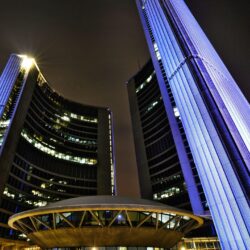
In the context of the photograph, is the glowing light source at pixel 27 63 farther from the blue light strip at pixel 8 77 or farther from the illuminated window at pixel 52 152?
the illuminated window at pixel 52 152

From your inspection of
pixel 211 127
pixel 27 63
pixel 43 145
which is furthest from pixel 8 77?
pixel 211 127

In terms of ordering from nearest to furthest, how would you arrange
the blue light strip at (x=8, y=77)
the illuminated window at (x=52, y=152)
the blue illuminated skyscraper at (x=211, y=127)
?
the blue illuminated skyscraper at (x=211, y=127) → the blue light strip at (x=8, y=77) → the illuminated window at (x=52, y=152)

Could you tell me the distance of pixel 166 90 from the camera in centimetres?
8325

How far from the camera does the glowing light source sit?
97875 mm

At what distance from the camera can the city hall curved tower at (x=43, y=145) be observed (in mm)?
74188

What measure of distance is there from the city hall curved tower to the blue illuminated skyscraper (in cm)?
5561

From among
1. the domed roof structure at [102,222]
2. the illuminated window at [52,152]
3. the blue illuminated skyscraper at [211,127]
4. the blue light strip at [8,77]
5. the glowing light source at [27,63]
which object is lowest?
the domed roof structure at [102,222]

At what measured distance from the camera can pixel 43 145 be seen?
314ft

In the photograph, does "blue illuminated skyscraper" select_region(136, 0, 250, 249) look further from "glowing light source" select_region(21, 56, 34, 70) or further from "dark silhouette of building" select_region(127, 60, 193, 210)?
"glowing light source" select_region(21, 56, 34, 70)

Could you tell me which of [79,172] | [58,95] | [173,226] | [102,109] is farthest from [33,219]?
[102,109]

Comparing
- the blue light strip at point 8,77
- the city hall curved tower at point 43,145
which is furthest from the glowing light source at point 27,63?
the blue light strip at point 8,77

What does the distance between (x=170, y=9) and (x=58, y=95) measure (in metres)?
73.8

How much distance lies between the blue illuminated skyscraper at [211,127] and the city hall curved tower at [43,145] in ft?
182

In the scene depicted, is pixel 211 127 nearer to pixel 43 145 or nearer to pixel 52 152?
pixel 43 145
